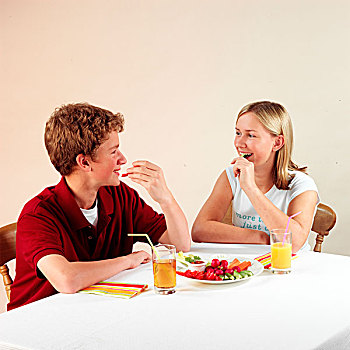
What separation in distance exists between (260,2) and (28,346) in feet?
7.17

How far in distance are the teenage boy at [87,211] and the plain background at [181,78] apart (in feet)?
3.65

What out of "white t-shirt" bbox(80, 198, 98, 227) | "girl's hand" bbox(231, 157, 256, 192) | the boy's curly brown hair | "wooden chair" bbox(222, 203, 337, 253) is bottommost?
"wooden chair" bbox(222, 203, 337, 253)

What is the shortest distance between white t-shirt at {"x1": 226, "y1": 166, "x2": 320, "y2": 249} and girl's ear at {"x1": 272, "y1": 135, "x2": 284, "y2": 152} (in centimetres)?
13

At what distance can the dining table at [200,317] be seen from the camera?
3.37ft

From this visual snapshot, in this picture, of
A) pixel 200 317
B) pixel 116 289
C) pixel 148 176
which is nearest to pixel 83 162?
pixel 148 176

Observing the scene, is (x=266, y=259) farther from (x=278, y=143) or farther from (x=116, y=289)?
(x=278, y=143)

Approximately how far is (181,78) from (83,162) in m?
1.39

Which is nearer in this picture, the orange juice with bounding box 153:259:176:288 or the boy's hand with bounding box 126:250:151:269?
the orange juice with bounding box 153:259:176:288

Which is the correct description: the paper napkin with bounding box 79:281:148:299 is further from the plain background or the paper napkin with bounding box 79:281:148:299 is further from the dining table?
the plain background

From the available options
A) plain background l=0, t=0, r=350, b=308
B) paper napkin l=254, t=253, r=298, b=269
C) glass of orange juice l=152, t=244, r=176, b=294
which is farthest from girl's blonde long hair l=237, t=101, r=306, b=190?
glass of orange juice l=152, t=244, r=176, b=294

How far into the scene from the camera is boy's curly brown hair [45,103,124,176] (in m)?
1.66

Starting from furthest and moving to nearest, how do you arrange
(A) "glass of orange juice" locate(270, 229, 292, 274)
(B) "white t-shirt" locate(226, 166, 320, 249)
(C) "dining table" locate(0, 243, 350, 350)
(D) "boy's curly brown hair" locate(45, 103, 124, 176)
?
(B) "white t-shirt" locate(226, 166, 320, 249), (D) "boy's curly brown hair" locate(45, 103, 124, 176), (A) "glass of orange juice" locate(270, 229, 292, 274), (C) "dining table" locate(0, 243, 350, 350)

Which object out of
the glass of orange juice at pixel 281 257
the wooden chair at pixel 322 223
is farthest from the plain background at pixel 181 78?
the glass of orange juice at pixel 281 257

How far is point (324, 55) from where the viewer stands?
2.57 m
